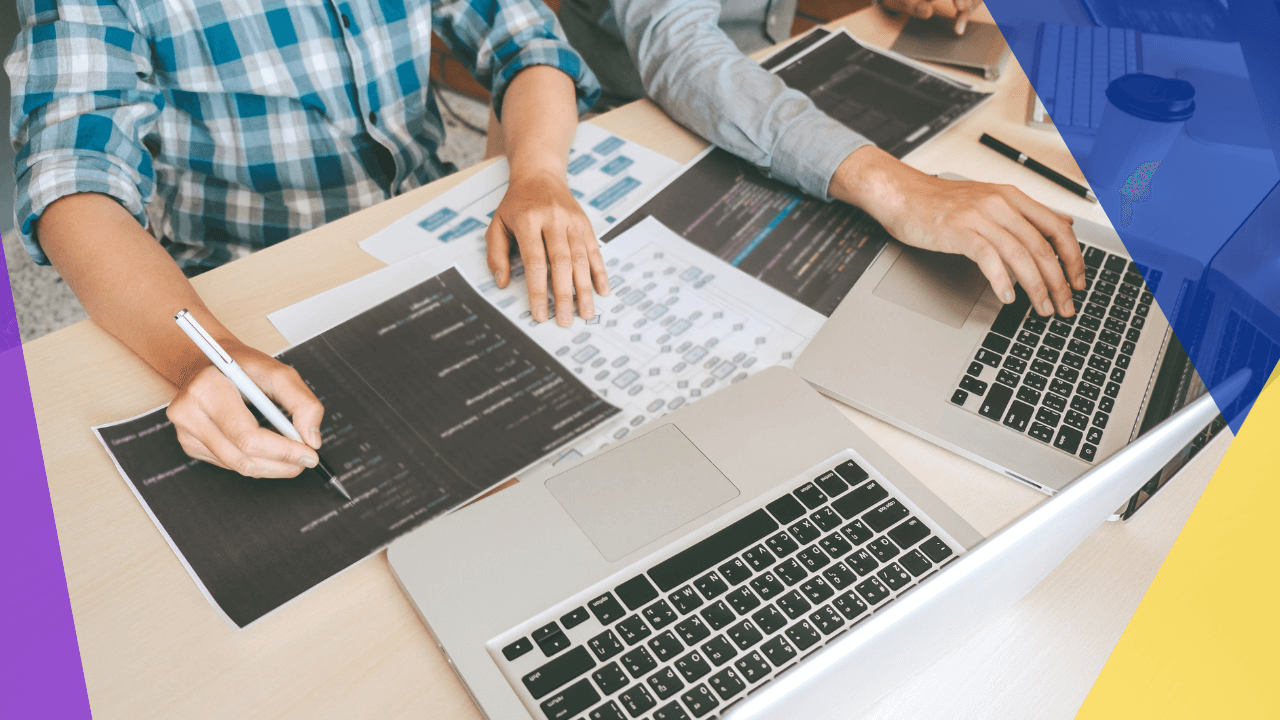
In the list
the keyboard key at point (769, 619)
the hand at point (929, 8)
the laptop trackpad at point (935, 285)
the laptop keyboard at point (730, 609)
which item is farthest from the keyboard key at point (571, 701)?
the hand at point (929, 8)

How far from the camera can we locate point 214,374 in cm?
52

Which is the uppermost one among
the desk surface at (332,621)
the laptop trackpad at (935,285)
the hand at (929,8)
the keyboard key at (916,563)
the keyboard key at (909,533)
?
the hand at (929,8)

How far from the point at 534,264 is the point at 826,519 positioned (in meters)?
0.34

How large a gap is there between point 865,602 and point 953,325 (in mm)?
291

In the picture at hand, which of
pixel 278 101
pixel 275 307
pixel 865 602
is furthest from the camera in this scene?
pixel 278 101

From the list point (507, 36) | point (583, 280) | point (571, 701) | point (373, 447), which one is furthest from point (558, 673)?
point (507, 36)

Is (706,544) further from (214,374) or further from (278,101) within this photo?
(278,101)

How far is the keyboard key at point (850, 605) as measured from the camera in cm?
43

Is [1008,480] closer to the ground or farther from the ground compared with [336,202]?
farther from the ground

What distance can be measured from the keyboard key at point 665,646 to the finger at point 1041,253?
449 millimetres

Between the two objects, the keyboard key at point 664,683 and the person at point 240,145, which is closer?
the keyboard key at point 664,683

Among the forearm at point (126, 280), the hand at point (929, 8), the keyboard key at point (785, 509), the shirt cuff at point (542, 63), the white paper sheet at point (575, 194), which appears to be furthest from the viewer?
the hand at point (929, 8)

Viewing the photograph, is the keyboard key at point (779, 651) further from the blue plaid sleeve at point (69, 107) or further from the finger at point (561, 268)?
the blue plaid sleeve at point (69, 107)

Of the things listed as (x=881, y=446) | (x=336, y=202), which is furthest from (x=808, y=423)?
(x=336, y=202)
